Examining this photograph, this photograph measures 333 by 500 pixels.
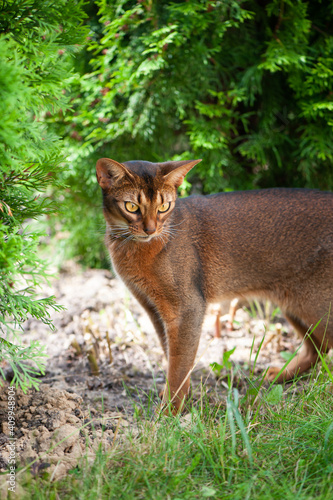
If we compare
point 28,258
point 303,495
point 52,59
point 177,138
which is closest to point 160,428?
point 303,495

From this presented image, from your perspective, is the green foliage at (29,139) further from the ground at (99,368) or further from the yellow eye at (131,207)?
the yellow eye at (131,207)

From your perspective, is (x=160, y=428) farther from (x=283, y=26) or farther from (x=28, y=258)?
(x=283, y=26)

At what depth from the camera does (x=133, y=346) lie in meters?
3.75

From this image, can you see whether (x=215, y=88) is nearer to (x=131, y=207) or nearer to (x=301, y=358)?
(x=131, y=207)

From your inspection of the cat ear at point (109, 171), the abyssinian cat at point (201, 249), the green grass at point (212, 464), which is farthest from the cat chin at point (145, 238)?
the green grass at point (212, 464)

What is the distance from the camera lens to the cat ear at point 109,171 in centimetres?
264

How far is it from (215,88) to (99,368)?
8.85ft

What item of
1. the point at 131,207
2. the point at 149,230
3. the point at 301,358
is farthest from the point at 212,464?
the point at 301,358

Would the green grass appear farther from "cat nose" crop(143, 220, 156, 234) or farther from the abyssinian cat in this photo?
"cat nose" crop(143, 220, 156, 234)

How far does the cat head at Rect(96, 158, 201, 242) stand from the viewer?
2664 mm

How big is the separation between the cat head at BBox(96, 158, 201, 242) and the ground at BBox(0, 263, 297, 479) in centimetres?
60

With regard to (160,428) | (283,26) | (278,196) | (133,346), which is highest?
(283,26)

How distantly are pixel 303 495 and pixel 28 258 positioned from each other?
1478 millimetres

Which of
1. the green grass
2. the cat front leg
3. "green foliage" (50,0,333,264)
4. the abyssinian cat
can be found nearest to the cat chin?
the abyssinian cat
